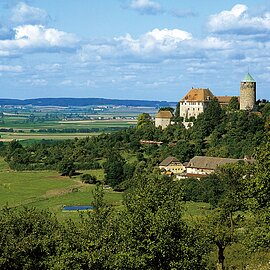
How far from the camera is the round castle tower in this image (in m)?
85.8

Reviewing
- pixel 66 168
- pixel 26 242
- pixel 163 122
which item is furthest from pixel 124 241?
pixel 163 122

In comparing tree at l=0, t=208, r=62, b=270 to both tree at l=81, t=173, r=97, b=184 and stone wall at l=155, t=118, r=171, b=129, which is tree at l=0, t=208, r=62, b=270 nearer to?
tree at l=81, t=173, r=97, b=184

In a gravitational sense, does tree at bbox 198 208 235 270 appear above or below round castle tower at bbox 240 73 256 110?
below

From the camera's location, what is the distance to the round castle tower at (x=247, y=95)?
8575cm

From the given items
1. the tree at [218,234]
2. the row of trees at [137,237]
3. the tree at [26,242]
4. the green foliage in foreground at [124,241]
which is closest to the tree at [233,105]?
the tree at [218,234]

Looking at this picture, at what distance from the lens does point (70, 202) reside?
61812 millimetres

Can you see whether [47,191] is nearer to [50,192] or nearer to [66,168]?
[50,192]

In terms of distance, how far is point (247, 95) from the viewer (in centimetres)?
8588

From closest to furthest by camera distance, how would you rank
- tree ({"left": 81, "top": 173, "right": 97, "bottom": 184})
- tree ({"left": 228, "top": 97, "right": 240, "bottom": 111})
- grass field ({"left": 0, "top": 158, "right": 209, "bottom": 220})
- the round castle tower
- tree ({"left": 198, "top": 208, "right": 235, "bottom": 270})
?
tree ({"left": 198, "top": 208, "right": 235, "bottom": 270}) < grass field ({"left": 0, "top": 158, "right": 209, "bottom": 220}) < tree ({"left": 81, "top": 173, "right": 97, "bottom": 184}) < the round castle tower < tree ({"left": 228, "top": 97, "right": 240, "bottom": 111})

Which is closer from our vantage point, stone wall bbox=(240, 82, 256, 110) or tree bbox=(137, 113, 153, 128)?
stone wall bbox=(240, 82, 256, 110)

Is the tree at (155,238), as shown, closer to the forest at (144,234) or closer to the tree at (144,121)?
the forest at (144,234)

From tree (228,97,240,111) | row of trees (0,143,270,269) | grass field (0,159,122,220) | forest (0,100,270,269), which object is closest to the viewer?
row of trees (0,143,270,269)

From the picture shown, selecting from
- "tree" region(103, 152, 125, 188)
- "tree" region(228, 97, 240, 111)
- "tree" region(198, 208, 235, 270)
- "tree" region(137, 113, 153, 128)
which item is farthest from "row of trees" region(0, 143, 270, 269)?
"tree" region(137, 113, 153, 128)

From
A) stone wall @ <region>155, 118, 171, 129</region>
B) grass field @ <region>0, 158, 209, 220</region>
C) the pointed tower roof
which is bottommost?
grass field @ <region>0, 158, 209, 220</region>
